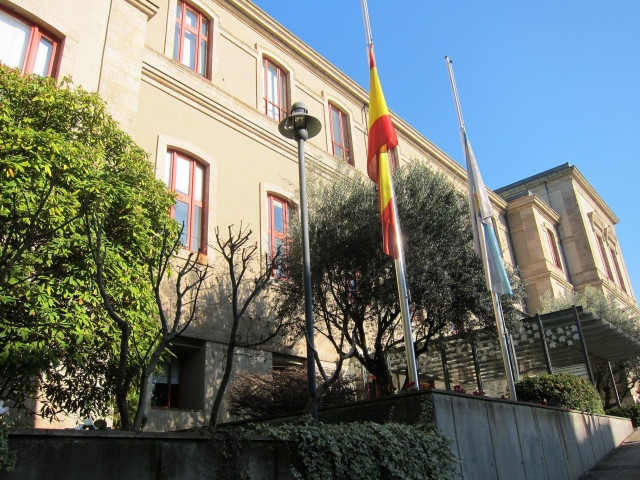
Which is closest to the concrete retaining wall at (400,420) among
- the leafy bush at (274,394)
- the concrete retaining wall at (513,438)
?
the concrete retaining wall at (513,438)

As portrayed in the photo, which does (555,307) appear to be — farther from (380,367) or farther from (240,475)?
A: (240,475)

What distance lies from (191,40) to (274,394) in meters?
10.7

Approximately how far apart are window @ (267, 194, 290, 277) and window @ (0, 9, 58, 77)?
6507 millimetres

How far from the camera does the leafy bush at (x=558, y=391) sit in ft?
37.9

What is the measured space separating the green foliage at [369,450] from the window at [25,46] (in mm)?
9134

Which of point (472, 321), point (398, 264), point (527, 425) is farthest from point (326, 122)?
point (527, 425)

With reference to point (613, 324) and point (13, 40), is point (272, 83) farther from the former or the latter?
point (613, 324)

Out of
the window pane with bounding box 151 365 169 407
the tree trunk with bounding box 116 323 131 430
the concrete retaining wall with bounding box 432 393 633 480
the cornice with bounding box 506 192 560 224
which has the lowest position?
the concrete retaining wall with bounding box 432 393 633 480

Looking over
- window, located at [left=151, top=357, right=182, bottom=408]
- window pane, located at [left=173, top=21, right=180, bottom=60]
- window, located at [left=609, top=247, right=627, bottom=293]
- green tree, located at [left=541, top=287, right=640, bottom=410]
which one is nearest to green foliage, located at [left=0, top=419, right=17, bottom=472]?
window, located at [left=151, top=357, right=182, bottom=408]

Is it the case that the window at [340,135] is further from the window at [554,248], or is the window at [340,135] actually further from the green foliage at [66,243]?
the window at [554,248]

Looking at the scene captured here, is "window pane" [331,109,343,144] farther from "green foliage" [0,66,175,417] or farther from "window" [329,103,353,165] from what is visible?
"green foliage" [0,66,175,417]

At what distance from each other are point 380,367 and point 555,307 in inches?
655

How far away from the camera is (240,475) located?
4.55m

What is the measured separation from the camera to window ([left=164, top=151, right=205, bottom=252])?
41.8 ft
